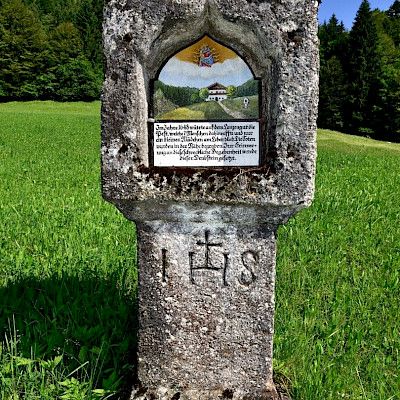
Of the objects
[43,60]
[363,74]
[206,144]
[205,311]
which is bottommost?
[205,311]

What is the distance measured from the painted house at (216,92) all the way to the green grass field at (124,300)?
1.58 meters

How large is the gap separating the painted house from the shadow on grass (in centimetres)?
150

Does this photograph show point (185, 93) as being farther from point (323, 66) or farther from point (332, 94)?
point (323, 66)

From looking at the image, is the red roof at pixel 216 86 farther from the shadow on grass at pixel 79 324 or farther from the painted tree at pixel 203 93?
the shadow on grass at pixel 79 324

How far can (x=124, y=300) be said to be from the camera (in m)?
3.71

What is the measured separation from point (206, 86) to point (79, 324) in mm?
1867

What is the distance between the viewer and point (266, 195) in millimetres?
2311

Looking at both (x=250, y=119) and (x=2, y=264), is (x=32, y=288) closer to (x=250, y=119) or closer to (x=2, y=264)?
(x=2, y=264)

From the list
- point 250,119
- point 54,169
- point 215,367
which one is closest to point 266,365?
point 215,367

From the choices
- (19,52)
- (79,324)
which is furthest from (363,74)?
(79,324)

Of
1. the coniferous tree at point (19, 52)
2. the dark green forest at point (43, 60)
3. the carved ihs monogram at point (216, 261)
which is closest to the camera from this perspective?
the carved ihs monogram at point (216, 261)

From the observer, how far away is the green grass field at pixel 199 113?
2414mm

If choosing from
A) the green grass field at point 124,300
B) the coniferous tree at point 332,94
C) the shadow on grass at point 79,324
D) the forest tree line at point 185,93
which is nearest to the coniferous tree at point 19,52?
the coniferous tree at point 332,94

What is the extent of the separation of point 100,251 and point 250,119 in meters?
2.74
